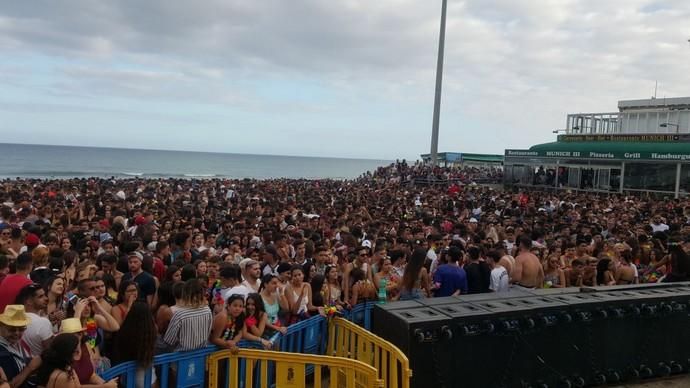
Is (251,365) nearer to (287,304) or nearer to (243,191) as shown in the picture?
(287,304)

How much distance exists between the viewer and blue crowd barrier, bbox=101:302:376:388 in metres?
4.16

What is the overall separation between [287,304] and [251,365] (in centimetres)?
120

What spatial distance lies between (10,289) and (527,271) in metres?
6.25

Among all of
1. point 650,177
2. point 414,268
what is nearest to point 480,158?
point 650,177

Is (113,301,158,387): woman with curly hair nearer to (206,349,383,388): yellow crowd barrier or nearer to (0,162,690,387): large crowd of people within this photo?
(0,162,690,387): large crowd of people

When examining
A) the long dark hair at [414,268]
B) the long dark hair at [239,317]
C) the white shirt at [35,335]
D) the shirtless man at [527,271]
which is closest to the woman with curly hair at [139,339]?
the white shirt at [35,335]

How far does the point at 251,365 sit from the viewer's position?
15.4 feet

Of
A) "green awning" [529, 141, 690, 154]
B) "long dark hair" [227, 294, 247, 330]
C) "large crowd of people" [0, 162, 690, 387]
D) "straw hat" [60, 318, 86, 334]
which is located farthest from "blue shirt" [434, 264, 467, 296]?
"green awning" [529, 141, 690, 154]

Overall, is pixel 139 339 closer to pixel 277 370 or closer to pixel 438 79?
pixel 277 370

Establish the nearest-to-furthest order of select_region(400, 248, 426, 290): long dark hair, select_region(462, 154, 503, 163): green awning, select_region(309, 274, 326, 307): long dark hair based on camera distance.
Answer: select_region(309, 274, 326, 307): long dark hair < select_region(400, 248, 426, 290): long dark hair < select_region(462, 154, 503, 163): green awning

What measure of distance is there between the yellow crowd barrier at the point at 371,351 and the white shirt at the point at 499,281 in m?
2.55

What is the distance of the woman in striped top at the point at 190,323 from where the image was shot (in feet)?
15.0

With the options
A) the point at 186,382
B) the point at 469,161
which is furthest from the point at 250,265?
the point at 469,161

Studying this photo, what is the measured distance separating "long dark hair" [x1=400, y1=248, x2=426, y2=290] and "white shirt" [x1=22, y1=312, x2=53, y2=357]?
4.08 metres
